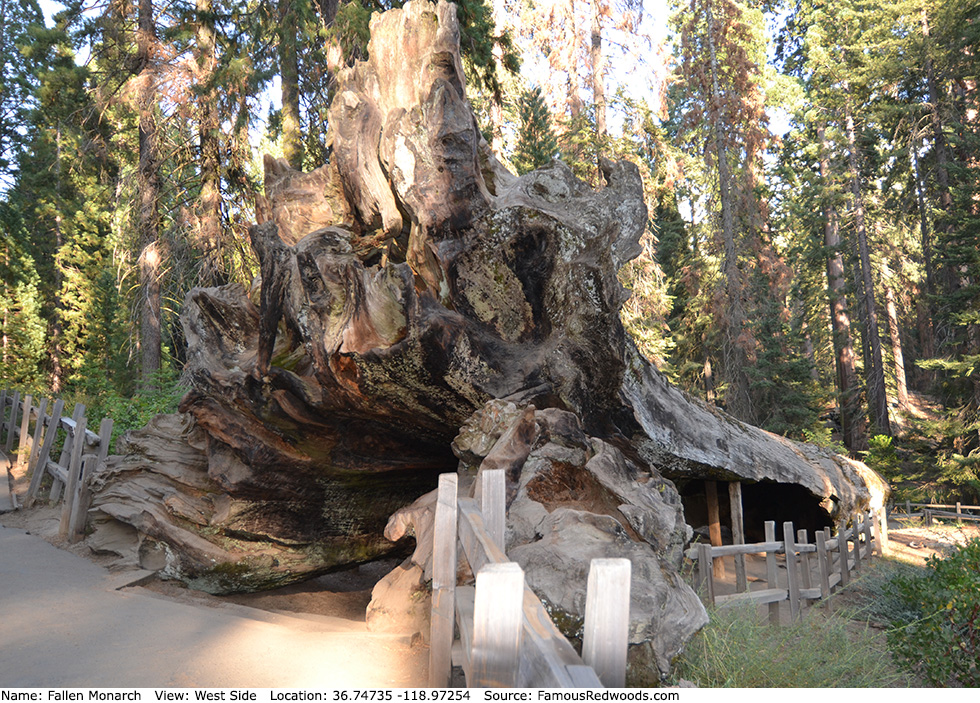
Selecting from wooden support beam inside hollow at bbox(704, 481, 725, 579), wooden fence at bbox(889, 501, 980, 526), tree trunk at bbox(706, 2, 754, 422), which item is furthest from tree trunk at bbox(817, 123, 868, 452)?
wooden support beam inside hollow at bbox(704, 481, 725, 579)

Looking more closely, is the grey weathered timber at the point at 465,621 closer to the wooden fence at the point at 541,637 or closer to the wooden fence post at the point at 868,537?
the wooden fence at the point at 541,637

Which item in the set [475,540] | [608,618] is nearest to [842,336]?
[475,540]

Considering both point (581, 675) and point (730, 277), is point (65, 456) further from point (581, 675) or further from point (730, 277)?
point (730, 277)

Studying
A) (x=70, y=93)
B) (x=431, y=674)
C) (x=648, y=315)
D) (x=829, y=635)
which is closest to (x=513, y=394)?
(x=431, y=674)

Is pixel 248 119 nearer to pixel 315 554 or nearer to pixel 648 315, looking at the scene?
pixel 315 554

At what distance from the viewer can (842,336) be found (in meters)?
27.4

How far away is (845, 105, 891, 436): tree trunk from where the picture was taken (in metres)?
23.2

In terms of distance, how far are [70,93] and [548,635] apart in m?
19.8

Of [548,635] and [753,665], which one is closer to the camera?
[548,635]

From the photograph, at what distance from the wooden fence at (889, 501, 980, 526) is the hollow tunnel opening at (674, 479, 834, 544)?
5611 millimetres

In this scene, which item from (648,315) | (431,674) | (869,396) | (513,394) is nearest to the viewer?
(431,674)

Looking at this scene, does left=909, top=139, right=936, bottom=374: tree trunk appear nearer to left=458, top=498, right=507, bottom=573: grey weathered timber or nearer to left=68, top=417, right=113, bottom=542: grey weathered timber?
left=458, top=498, right=507, bottom=573: grey weathered timber

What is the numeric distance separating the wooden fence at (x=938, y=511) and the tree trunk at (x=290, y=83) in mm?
18463

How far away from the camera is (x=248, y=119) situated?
15.2m
